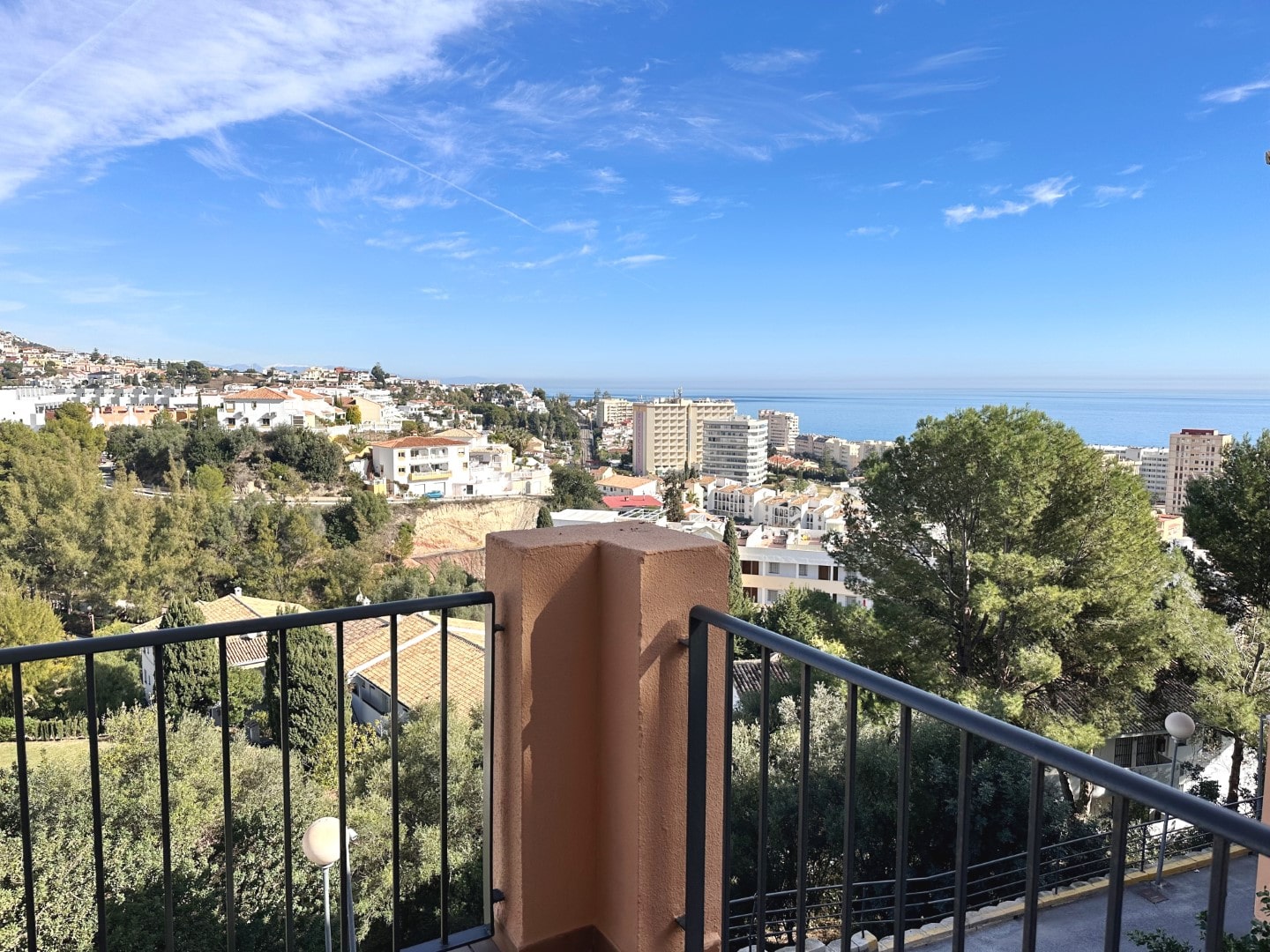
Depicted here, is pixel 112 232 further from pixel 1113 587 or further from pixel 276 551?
pixel 1113 587

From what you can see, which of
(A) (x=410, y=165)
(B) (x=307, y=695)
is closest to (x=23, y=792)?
(B) (x=307, y=695)

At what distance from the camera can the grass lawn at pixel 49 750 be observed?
1155cm

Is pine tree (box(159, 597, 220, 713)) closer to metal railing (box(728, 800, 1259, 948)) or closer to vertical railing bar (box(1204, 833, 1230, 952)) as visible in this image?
metal railing (box(728, 800, 1259, 948))

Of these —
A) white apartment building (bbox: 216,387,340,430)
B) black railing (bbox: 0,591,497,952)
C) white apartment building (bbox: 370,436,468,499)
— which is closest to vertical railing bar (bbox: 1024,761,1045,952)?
black railing (bbox: 0,591,497,952)

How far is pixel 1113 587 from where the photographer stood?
10.9 meters

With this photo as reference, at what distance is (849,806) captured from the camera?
1087 millimetres

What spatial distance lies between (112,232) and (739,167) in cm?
4818

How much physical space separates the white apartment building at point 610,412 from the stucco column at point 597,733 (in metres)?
106

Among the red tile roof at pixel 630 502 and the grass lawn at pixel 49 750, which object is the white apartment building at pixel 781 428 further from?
the grass lawn at pixel 49 750

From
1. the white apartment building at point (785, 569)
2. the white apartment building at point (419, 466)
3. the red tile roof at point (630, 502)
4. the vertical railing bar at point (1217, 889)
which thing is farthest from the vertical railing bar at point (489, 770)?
the white apartment building at point (419, 466)

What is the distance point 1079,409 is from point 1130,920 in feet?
118

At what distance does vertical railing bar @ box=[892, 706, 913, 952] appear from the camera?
916 mm

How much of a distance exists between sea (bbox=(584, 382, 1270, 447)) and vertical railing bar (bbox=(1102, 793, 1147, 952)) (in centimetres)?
1241

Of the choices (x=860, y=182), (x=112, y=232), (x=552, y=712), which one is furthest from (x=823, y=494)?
(x=112, y=232)
